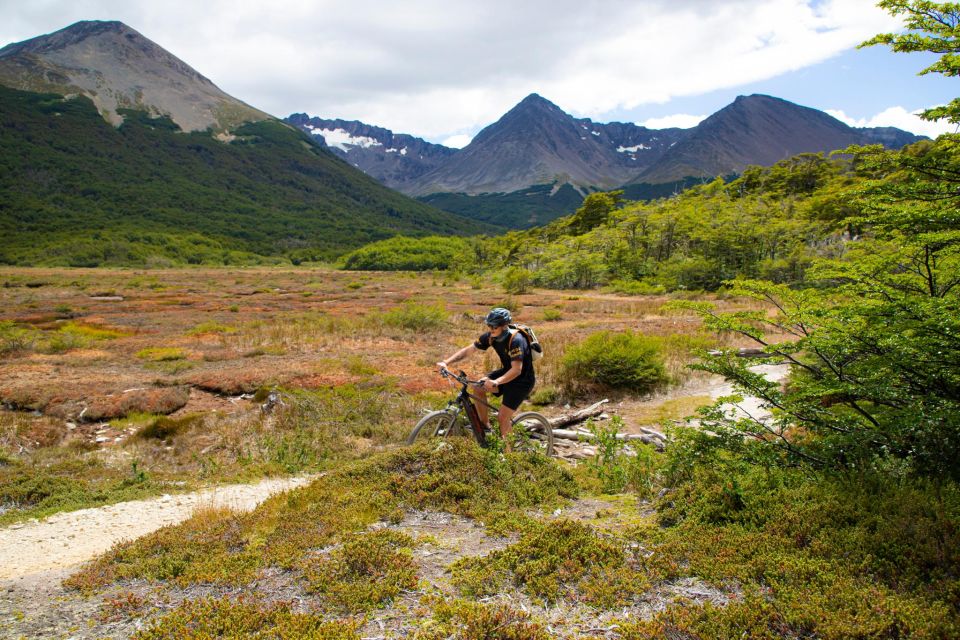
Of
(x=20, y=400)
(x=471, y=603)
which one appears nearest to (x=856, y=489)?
(x=471, y=603)

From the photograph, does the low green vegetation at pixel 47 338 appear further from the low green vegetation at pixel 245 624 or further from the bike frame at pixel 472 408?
the low green vegetation at pixel 245 624

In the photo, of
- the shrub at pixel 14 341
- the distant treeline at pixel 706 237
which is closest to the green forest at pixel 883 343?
the shrub at pixel 14 341

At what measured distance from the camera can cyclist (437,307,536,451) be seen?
587 cm

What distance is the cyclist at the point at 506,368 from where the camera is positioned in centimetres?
587

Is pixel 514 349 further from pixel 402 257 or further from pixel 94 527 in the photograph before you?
pixel 402 257

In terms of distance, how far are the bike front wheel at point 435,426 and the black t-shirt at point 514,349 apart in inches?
40.6

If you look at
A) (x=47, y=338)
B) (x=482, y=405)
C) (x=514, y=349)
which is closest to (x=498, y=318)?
(x=514, y=349)

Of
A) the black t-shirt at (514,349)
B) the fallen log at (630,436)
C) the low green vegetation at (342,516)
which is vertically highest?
the black t-shirt at (514,349)

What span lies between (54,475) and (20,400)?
20.2 ft

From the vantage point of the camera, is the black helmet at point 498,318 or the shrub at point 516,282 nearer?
the black helmet at point 498,318

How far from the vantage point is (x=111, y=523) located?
5.57 metres

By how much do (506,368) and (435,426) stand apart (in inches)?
50.2

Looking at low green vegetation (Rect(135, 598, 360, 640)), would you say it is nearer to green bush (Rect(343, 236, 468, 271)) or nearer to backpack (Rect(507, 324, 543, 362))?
backpack (Rect(507, 324, 543, 362))

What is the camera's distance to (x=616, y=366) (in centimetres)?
1181
